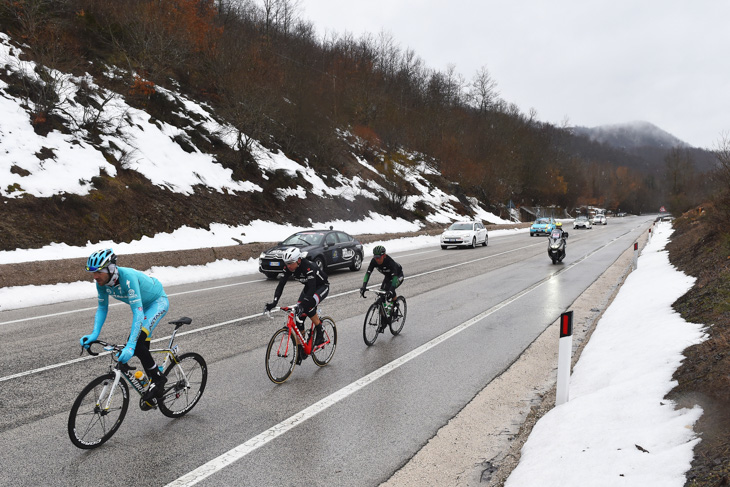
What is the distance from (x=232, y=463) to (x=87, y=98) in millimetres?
23962

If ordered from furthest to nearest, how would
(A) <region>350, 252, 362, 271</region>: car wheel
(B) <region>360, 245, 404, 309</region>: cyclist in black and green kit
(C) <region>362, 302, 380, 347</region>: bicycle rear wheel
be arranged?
(A) <region>350, 252, 362, 271</region>: car wheel < (B) <region>360, 245, 404, 309</region>: cyclist in black and green kit < (C) <region>362, 302, 380, 347</region>: bicycle rear wheel

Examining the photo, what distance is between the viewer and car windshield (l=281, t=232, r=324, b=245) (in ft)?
51.5

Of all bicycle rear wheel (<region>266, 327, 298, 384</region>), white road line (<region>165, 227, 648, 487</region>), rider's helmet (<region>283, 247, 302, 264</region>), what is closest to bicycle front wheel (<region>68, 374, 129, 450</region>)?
white road line (<region>165, 227, 648, 487</region>)

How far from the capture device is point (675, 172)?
135750 millimetres

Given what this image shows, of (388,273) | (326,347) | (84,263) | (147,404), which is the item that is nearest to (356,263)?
(84,263)

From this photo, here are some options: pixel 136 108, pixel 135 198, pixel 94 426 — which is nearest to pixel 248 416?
pixel 94 426

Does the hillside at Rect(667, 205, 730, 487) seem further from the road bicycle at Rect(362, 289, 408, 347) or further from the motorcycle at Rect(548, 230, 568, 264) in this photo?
the motorcycle at Rect(548, 230, 568, 264)

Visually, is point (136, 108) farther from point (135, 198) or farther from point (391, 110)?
point (391, 110)

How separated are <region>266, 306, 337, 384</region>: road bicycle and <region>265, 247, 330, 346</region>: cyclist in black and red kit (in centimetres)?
8

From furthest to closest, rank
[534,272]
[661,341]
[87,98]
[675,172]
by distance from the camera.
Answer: [675,172] < [87,98] < [534,272] < [661,341]

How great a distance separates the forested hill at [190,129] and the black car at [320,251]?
709 centimetres

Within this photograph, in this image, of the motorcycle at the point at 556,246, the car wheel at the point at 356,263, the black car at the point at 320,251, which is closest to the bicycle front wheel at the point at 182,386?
the black car at the point at 320,251

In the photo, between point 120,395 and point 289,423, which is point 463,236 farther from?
point 120,395

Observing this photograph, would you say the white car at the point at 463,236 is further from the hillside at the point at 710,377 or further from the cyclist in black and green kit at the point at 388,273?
the cyclist in black and green kit at the point at 388,273
